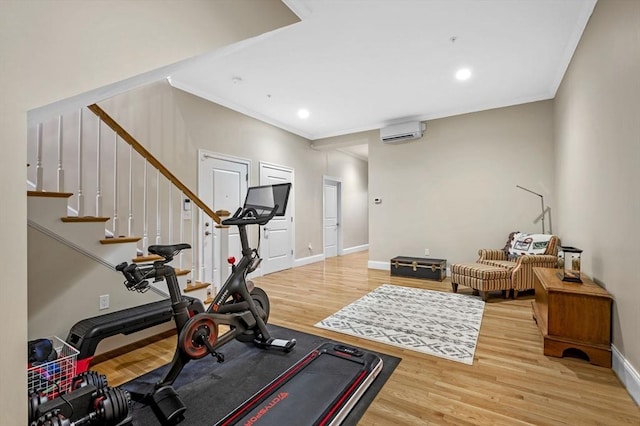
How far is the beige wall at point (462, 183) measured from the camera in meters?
4.43

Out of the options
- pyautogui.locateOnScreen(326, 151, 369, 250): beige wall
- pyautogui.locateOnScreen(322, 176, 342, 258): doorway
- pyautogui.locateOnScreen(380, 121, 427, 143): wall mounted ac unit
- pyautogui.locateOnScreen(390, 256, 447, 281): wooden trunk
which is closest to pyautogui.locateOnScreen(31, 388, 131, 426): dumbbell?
pyautogui.locateOnScreen(390, 256, 447, 281): wooden trunk

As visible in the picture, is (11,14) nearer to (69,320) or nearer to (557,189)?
(69,320)

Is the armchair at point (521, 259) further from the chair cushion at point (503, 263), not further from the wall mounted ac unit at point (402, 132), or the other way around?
the wall mounted ac unit at point (402, 132)

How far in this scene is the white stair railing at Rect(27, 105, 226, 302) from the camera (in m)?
2.49

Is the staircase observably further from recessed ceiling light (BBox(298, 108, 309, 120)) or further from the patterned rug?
recessed ceiling light (BBox(298, 108, 309, 120))

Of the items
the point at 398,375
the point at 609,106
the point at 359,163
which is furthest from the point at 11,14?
the point at 359,163

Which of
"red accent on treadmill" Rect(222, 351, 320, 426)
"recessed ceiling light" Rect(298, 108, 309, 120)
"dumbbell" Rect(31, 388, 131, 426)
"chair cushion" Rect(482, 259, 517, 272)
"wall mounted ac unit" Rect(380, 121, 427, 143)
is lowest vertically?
"red accent on treadmill" Rect(222, 351, 320, 426)

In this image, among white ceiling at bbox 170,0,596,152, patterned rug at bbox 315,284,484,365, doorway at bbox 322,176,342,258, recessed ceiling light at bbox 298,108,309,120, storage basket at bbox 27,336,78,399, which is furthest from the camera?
doorway at bbox 322,176,342,258

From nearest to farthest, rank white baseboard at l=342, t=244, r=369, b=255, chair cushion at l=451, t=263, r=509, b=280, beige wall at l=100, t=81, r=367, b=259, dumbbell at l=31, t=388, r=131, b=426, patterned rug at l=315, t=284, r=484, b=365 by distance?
1. dumbbell at l=31, t=388, r=131, b=426
2. patterned rug at l=315, t=284, r=484, b=365
3. beige wall at l=100, t=81, r=367, b=259
4. chair cushion at l=451, t=263, r=509, b=280
5. white baseboard at l=342, t=244, r=369, b=255

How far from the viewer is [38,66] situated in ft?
3.46

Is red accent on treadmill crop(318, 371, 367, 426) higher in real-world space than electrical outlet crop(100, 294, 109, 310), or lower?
lower

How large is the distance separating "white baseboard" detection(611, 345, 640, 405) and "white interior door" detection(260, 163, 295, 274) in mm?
4240

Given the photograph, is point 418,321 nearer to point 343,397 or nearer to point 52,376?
point 343,397

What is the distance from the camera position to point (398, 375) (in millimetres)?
1983
